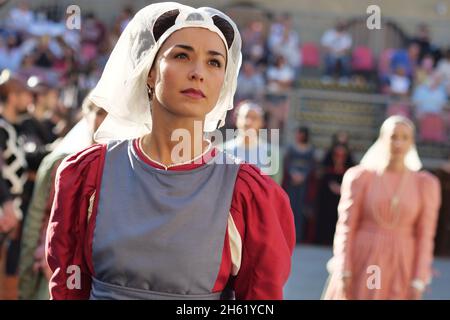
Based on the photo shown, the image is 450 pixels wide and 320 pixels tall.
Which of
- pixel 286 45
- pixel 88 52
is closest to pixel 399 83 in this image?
pixel 286 45

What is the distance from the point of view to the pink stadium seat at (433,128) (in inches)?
654

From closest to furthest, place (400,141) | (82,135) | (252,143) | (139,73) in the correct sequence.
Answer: (139,73), (82,135), (400,141), (252,143)

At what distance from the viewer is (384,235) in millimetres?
8062

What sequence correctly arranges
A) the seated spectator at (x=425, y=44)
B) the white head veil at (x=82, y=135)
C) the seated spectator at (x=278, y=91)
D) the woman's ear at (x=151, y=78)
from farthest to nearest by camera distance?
1. the seated spectator at (x=425, y=44)
2. the seated spectator at (x=278, y=91)
3. the white head veil at (x=82, y=135)
4. the woman's ear at (x=151, y=78)

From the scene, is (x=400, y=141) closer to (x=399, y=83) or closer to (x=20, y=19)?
(x=399, y=83)

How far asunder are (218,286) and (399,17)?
16.6 meters

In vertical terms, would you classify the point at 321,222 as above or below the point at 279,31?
below

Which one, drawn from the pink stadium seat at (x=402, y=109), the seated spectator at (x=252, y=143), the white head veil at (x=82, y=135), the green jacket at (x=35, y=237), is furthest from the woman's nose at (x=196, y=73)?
the pink stadium seat at (x=402, y=109)

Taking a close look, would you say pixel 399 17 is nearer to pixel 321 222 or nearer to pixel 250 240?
pixel 321 222

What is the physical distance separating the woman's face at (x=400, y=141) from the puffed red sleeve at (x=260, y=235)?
4.92 m

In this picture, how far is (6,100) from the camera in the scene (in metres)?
9.36

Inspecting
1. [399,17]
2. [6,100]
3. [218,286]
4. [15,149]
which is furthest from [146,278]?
[399,17]

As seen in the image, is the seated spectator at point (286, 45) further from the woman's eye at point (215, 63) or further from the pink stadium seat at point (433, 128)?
the woman's eye at point (215, 63)

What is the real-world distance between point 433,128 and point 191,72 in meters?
13.6
